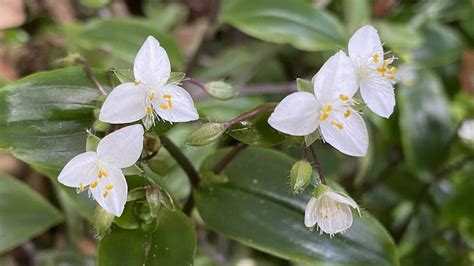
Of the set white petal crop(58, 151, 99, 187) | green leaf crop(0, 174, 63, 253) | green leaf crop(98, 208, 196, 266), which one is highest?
white petal crop(58, 151, 99, 187)

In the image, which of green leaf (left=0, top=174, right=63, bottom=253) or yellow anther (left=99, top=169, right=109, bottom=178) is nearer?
yellow anther (left=99, top=169, right=109, bottom=178)

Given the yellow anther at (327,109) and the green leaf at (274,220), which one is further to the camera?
the green leaf at (274,220)

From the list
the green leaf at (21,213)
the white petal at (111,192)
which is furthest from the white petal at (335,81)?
the green leaf at (21,213)

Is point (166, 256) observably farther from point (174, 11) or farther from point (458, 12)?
point (458, 12)

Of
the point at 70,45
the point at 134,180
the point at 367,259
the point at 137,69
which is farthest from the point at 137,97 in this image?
the point at 70,45

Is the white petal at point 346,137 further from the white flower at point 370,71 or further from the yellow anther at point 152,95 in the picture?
the yellow anther at point 152,95

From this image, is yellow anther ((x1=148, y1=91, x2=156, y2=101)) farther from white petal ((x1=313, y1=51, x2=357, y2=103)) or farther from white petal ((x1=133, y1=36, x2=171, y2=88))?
white petal ((x1=313, y1=51, x2=357, y2=103))

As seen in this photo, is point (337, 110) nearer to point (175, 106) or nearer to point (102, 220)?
point (175, 106)

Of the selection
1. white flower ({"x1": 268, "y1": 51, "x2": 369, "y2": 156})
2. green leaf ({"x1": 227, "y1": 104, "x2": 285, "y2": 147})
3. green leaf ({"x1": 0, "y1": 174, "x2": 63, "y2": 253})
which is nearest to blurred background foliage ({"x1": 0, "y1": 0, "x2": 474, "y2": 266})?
green leaf ({"x1": 0, "y1": 174, "x2": 63, "y2": 253})
